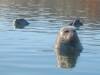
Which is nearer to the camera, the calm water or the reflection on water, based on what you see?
the calm water

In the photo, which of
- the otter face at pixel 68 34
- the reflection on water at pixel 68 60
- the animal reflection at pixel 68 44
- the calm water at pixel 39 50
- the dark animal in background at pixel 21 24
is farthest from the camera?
the dark animal in background at pixel 21 24

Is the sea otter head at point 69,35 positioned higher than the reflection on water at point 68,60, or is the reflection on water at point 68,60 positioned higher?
the sea otter head at point 69,35

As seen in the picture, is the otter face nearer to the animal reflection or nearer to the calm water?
the animal reflection

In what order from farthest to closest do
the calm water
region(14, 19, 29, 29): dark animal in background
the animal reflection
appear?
region(14, 19, 29, 29): dark animal in background < the animal reflection < the calm water

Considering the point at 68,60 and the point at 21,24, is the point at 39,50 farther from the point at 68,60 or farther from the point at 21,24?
the point at 21,24

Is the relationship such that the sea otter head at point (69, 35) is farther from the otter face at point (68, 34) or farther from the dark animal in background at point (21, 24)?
the dark animal in background at point (21, 24)

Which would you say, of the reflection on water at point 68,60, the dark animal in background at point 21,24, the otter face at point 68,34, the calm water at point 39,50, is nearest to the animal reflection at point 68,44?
the otter face at point 68,34

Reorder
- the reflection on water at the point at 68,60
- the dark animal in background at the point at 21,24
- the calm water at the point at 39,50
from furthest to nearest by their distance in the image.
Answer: the dark animal in background at the point at 21,24
the reflection on water at the point at 68,60
the calm water at the point at 39,50

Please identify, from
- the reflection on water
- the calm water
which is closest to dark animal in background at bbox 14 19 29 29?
the calm water

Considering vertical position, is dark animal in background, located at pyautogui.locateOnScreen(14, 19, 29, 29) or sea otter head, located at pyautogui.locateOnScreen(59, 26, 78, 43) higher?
sea otter head, located at pyautogui.locateOnScreen(59, 26, 78, 43)

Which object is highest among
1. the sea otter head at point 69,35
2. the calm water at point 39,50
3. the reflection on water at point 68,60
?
the sea otter head at point 69,35

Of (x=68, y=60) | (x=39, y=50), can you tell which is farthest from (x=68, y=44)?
(x=68, y=60)

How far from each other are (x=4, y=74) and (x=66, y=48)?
248 inches

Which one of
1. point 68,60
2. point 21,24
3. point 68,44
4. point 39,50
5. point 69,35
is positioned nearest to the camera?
point 68,60
